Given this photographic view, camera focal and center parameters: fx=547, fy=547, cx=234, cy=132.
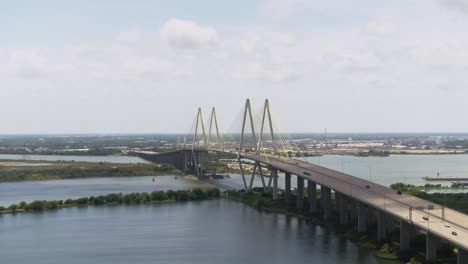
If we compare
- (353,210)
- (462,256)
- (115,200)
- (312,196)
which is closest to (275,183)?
(312,196)

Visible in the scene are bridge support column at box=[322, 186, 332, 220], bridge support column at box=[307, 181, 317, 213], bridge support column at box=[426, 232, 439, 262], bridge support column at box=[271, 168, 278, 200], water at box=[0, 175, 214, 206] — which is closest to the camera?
bridge support column at box=[426, 232, 439, 262]

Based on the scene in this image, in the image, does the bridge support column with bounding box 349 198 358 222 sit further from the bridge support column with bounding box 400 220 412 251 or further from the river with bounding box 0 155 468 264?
the bridge support column with bounding box 400 220 412 251

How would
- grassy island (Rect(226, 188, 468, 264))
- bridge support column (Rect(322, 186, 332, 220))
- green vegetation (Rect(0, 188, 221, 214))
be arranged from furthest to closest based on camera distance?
1. green vegetation (Rect(0, 188, 221, 214))
2. bridge support column (Rect(322, 186, 332, 220))
3. grassy island (Rect(226, 188, 468, 264))

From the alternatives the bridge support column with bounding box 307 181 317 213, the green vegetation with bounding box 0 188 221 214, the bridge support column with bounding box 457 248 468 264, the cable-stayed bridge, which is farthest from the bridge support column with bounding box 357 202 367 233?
the green vegetation with bounding box 0 188 221 214

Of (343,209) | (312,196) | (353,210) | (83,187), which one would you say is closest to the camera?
(343,209)

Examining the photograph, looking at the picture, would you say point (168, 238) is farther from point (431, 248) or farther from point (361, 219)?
point (431, 248)

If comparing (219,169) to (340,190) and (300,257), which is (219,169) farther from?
(300,257)
